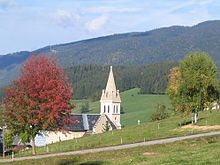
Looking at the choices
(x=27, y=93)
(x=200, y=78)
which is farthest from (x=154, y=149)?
(x=200, y=78)

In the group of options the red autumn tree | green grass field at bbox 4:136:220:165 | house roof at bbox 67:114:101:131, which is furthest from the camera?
house roof at bbox 67:114:101:131

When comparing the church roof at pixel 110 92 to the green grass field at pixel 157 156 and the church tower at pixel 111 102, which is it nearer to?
the church tower at pixel 111 102

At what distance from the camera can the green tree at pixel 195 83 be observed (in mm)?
67312

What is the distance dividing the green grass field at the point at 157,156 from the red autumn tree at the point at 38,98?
120 inches

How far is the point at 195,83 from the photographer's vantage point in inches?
2633

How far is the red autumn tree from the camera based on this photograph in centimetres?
A: 4241

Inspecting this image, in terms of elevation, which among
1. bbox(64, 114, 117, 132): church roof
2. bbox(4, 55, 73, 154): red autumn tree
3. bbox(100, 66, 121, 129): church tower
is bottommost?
bbox(64, 114, 117, 132): church roof

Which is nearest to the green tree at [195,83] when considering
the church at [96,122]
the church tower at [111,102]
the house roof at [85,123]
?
the church at [96,122]

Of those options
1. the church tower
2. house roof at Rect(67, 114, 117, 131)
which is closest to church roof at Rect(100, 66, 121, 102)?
the church tower

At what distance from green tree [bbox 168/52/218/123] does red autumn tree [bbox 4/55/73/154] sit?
26774mm

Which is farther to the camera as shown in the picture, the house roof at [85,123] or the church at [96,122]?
the house roof at [85,123]

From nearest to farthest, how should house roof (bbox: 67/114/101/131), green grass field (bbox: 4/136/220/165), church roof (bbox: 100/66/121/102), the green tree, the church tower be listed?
green grass field (bbox: 4/136/220/165)
the green tree
house roof (bbox: 67/114/101/131)
the church tower
church roof (bbox: 100/66/121/102)

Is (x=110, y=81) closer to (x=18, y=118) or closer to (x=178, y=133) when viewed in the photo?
(x=178, y=133)

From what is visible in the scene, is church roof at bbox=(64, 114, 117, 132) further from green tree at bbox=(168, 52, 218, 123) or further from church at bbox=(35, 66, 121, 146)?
green tree at bbox=(168, 52, 218, 123)
